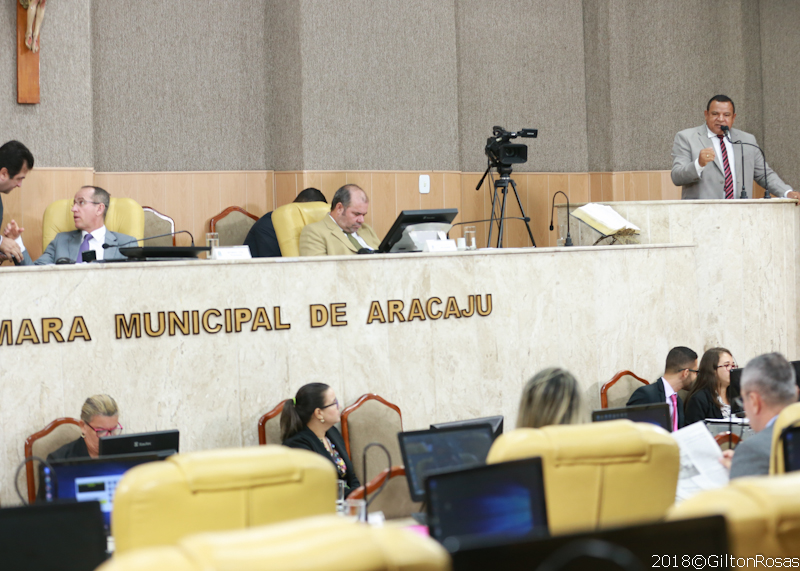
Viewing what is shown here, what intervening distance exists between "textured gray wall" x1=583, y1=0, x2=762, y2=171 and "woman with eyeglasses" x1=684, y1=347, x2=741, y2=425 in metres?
3.80

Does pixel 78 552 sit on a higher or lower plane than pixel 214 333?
lower

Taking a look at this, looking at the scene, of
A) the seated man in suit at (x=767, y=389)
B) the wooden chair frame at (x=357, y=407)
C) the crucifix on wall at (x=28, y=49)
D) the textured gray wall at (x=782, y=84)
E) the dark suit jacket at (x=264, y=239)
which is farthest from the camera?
the textured gray wall at (x=782, y=84)

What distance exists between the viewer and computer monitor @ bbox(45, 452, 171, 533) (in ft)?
9.54

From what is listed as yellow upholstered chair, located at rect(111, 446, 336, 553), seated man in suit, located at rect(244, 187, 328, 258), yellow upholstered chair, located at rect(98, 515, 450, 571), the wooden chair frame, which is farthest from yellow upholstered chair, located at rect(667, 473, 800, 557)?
seated man in suit, located at rect(244, 187, 328, 258)

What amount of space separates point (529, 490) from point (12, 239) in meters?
3.95

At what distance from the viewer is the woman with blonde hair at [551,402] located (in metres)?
2.81

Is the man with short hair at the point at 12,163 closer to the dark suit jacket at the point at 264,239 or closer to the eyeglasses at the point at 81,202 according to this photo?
the eyeglasses at the point at 81,202

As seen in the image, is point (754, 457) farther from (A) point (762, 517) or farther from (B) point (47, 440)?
(B) point (47, 440)

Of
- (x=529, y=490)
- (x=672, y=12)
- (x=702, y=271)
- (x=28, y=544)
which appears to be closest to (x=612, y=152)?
(x=672, y=12)

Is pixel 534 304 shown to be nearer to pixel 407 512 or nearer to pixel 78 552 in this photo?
pixel 407 512

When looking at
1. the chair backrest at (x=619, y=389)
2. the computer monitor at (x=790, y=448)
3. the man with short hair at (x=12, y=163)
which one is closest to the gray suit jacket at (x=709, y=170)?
the chair backrest at (x=619, y=389)

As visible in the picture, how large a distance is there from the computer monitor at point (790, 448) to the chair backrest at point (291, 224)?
458 centimetres

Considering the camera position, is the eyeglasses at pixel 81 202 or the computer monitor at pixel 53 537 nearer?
the computer monitor at pixel 53 537

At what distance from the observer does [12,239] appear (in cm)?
512
